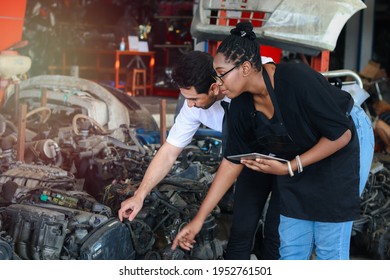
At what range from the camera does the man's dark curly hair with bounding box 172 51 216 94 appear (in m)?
2.90

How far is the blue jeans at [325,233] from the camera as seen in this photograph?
2777 millimetres

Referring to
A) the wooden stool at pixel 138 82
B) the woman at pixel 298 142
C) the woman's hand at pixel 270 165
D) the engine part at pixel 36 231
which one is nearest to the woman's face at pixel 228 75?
the woman at pixel 298 142

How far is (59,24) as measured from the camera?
11.6 metres

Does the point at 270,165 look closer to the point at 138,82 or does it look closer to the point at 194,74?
the point at 194,74

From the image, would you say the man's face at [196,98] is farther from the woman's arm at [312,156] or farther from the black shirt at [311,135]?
the woman's arm at [312,156]

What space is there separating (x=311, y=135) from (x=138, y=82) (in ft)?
32.4

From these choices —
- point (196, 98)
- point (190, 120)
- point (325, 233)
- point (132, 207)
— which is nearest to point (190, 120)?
point (190, 120)

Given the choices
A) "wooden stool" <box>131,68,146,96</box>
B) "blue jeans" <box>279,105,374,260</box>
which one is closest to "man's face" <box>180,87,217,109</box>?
"blue jeans" <box>279,105,374,260</box>

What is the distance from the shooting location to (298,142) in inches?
104

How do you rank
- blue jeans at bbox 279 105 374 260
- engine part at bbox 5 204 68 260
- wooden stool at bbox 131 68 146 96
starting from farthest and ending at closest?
wooden stool at bbox 131 68 146 96
engine part at bbox 5 204 68 260
blue jeans at bbox 279 105 374 260

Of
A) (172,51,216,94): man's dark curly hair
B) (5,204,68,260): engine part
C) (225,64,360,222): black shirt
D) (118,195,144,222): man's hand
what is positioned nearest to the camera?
(225,64,360,222): black shirt

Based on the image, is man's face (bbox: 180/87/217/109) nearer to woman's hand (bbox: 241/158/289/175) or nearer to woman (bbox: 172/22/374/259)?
woman (bbox: 172/22/374/259)

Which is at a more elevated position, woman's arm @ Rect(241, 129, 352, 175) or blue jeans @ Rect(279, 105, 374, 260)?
woman's arm @ Rect(241, 129, 352, 175)
